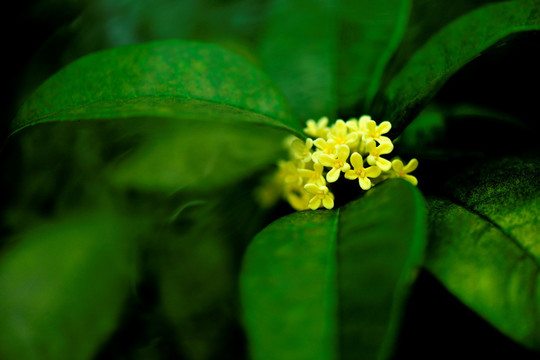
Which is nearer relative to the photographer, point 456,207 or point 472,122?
point 456,207

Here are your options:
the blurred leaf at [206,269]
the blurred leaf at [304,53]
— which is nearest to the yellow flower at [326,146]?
the blurred leaf at [304,53]

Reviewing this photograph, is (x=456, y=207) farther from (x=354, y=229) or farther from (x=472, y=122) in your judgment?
(x=472, y=122)

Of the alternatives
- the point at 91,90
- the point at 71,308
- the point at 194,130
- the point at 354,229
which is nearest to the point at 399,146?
the point at 354,229

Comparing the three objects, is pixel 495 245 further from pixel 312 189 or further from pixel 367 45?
pixel 367 45

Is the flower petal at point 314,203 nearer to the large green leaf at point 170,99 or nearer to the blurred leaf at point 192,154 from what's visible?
the large green leaf at point 170,99

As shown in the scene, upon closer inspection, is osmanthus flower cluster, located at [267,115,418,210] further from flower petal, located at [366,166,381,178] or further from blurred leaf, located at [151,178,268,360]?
blurred leaf, located at [151,178,268,360]

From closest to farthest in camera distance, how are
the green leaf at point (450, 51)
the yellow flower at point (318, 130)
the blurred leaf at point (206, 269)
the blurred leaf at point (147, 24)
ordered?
the green leaf at point (450, 51) → the yellow flower at point (318, 130) → the blurred leaf at point (206, 269) → the blurred leaf at point (147, 24)
